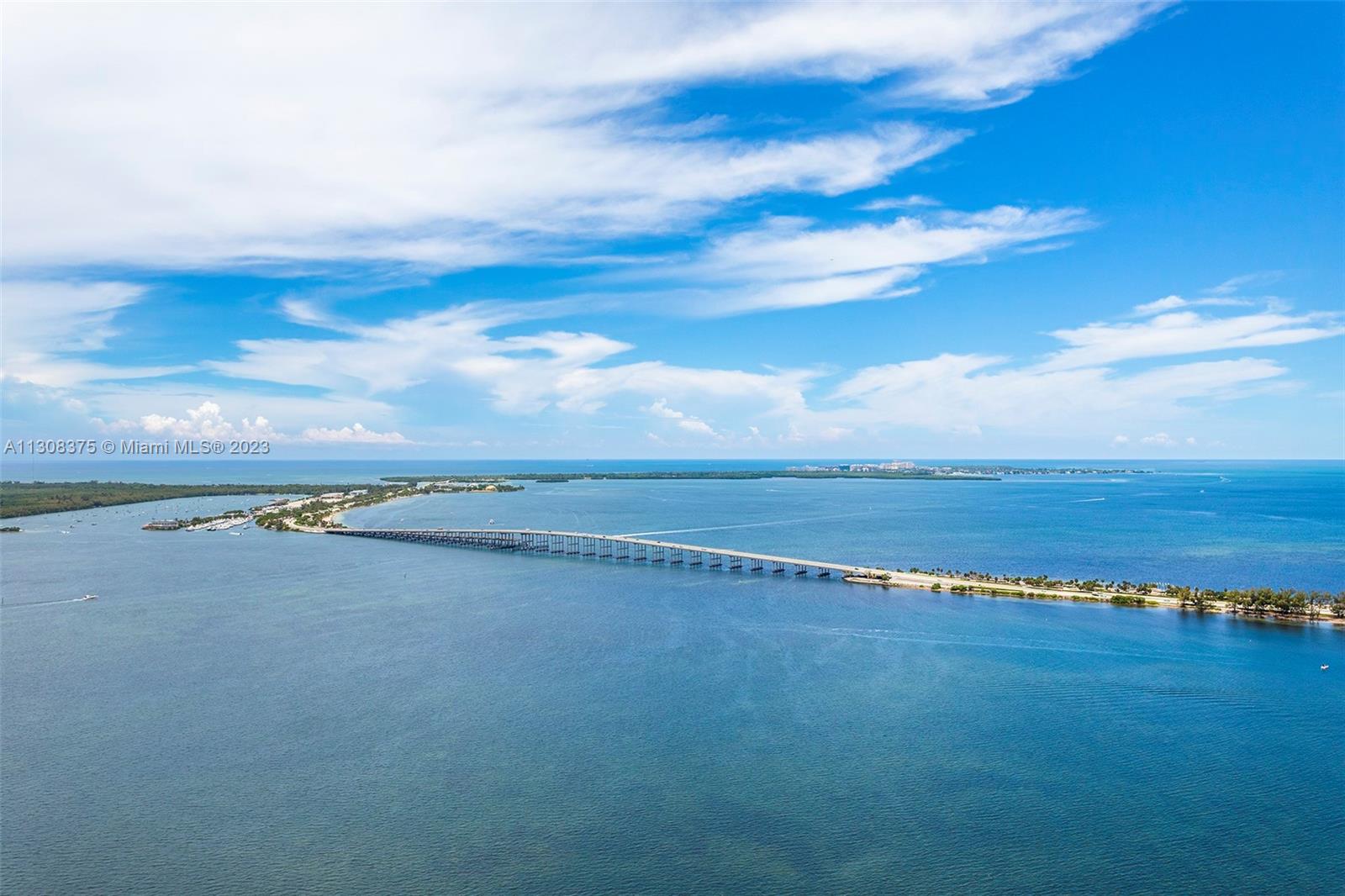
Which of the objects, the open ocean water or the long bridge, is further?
the long bridge

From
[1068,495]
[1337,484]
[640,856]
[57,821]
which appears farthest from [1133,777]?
[1337,484]

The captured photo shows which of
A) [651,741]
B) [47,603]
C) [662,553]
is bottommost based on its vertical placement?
[651,741]

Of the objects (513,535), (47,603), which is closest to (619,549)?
(513,535)

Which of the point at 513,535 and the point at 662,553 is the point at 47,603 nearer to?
the point at 513,535

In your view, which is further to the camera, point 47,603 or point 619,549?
point 619,549

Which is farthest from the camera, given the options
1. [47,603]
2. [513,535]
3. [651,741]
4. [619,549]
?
[513,535]

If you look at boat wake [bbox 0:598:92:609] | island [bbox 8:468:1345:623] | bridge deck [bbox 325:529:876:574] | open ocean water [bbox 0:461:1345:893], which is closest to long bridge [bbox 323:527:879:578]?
bridge deck [bbox 325:529:876:574]

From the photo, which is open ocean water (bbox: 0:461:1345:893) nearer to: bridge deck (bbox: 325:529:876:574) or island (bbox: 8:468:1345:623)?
island (bbox: 8:468:1345:623)
